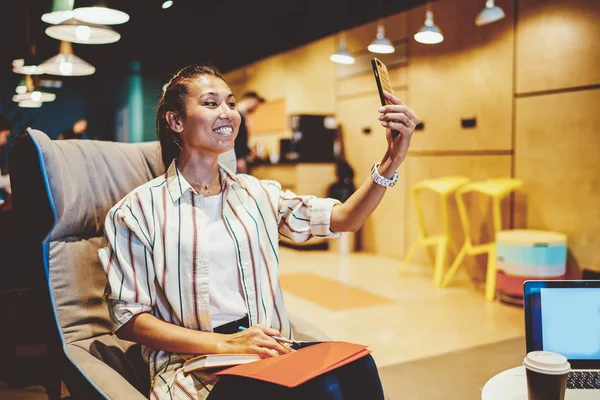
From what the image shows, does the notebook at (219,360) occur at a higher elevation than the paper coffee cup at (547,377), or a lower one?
lower

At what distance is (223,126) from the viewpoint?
1.49 meters

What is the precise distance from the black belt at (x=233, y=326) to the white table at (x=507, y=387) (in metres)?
0.64

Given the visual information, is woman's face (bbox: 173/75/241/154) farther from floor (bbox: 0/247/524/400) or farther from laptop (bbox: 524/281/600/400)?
floor (bbox: 0/247/524/400)

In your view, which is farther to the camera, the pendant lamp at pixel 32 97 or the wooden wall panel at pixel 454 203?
the wooden wall panel at pixel 454 203

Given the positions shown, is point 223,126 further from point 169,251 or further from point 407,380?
point 407,380

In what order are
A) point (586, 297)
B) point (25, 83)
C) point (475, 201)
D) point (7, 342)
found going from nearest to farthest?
1. point (586, 297)
2. point (7, 342)
3. point (25, 83)
4. point (475, 201)

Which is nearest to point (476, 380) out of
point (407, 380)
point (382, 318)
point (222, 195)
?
point (407, 380)

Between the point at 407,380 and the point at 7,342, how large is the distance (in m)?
2.08

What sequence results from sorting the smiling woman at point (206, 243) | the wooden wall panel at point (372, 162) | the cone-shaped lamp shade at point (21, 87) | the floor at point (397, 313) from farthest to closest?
1. the wooden wall panel at point (372, 162)
2. the cone-shaped lamp shade at point (21, 87)
3. the floor at point (397, 313)
4. the smiling woman at point (206, 243)

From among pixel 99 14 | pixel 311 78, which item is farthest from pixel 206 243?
pixel 311 78

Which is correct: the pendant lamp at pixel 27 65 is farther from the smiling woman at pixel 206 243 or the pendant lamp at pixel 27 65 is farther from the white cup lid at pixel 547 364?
the white cup lid at pixel 547 364

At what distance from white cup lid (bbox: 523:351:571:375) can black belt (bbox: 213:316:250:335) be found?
2.38 feet

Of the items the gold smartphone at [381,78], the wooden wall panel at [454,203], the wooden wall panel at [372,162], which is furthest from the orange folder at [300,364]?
the wooden wall panel at [372,162]

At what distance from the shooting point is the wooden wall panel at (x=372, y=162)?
6020 mm
